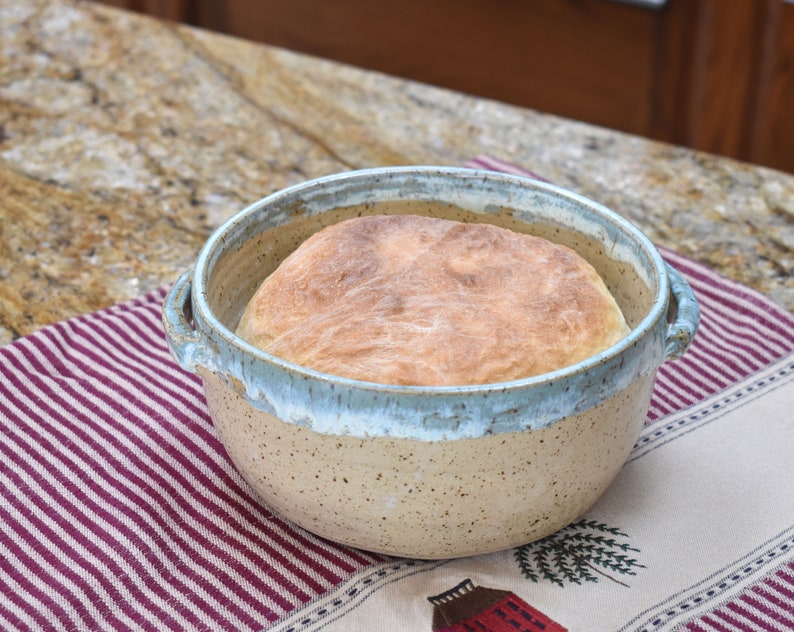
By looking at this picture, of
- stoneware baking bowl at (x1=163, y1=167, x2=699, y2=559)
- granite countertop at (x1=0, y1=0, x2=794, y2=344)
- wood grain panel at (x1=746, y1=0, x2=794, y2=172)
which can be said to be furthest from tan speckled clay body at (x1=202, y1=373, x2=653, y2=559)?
wood grain panel at (x1=746, y1=0, x2=794, y2=172)

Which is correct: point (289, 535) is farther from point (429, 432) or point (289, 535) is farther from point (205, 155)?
point (205, 155)

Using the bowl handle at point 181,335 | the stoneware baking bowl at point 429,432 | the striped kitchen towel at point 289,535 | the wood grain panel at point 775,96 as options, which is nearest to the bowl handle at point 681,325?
the stoneware baking bowl at point 429,432

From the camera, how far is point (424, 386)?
534mm

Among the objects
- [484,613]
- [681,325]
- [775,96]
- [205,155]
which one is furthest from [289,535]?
[775,96]

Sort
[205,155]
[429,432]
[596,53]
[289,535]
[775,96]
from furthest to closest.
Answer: [596,53]
[775,96]
[205,155]
[289,535]
[429,432]

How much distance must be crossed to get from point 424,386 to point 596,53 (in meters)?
1.56

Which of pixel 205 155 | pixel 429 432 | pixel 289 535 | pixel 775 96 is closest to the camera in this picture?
pixel 429 432

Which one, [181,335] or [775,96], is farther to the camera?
[775,96]

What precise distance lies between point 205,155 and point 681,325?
2.45ft

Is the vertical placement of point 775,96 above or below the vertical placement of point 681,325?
below

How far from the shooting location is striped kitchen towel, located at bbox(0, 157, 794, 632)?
588mm

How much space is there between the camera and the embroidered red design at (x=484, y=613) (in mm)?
575

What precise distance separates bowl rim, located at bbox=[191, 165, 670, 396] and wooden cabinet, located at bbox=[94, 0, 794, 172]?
1.22 meters

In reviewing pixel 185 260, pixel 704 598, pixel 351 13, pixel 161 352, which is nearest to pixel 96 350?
pixel 161 352
